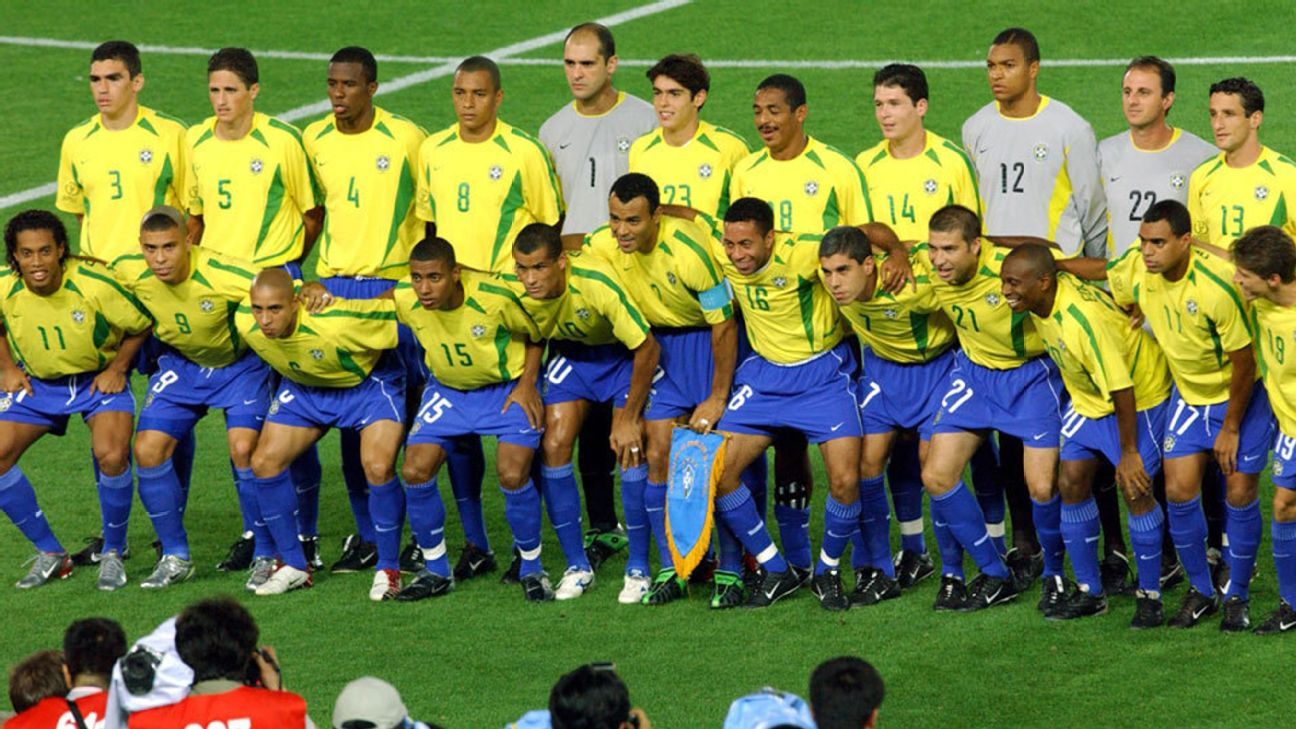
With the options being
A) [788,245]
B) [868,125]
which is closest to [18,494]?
[788,245]

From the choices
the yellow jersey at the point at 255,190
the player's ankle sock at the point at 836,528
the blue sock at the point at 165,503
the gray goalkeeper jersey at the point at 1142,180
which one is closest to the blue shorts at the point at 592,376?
the player's ankle sock at the point at 836,528

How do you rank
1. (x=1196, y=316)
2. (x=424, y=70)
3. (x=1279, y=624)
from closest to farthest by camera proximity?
(x=1196, y=316) → (x=1279, y=624) → (x=424, y=70)

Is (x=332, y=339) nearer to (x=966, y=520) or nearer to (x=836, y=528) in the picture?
(x=836, y=528)

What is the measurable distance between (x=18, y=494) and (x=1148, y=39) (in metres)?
12.0

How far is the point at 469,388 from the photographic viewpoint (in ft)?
33.8

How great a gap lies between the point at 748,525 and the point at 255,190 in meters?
3.15

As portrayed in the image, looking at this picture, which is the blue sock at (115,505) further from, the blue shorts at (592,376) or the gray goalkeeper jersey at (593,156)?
the gray goalkeeper jersey at (593,156)

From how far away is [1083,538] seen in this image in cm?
939

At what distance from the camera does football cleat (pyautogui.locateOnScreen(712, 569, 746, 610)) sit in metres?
9.95

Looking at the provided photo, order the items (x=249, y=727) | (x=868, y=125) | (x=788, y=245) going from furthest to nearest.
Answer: (x=868, y=125) → (x=788, y=245) → (x=249, y=727)

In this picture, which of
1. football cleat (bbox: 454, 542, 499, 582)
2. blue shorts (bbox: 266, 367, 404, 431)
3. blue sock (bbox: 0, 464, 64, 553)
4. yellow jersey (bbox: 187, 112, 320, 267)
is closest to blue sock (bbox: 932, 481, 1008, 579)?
football cleat (bbox: 454, 542, 499, 582)

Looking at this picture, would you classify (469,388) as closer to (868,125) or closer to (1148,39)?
(868,125)

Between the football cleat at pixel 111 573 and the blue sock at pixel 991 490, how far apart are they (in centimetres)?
425

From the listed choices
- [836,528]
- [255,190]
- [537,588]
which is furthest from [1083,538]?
[255,190]
